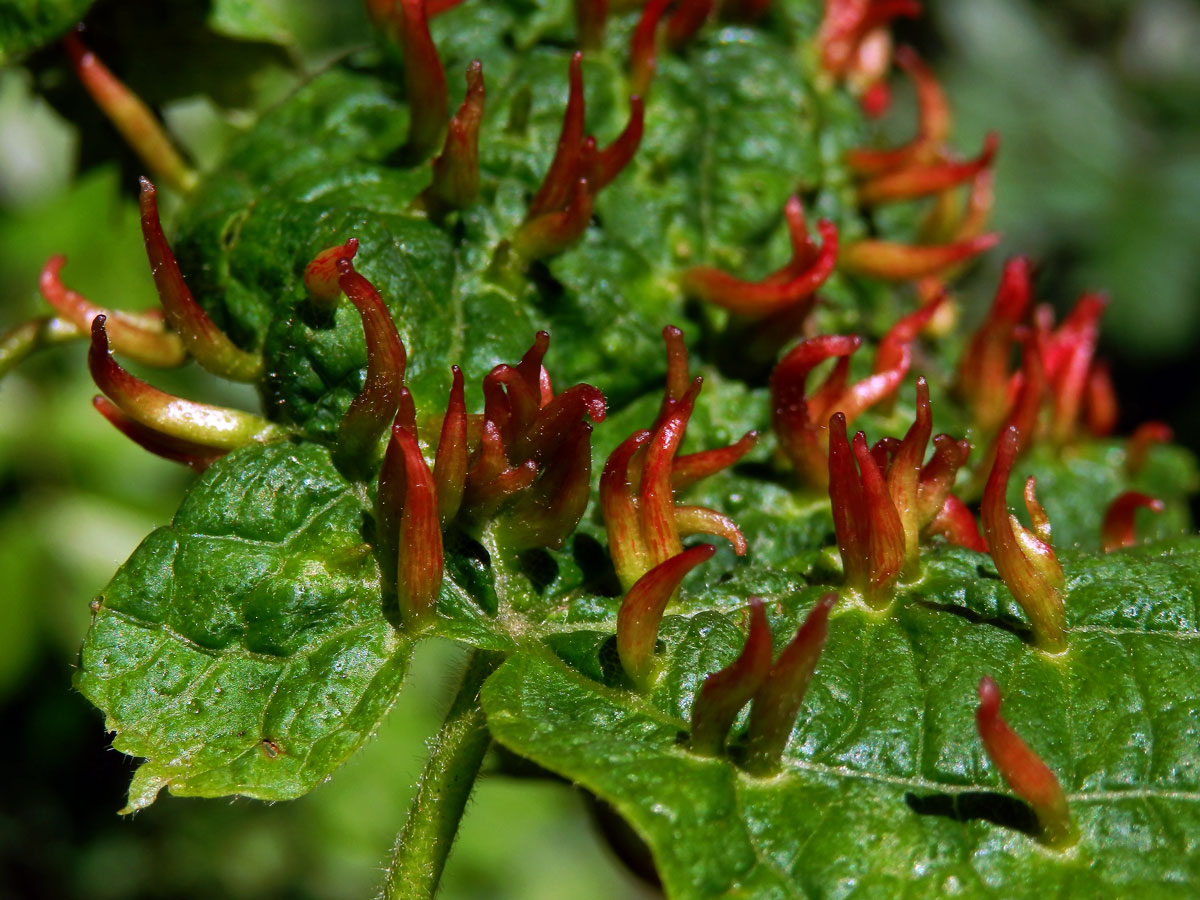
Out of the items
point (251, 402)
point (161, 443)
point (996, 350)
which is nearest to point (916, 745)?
point (996, 350)

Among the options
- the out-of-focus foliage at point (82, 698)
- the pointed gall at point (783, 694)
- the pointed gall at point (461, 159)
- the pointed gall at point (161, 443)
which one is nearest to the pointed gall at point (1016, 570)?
the pointed gall at point (783, 694)

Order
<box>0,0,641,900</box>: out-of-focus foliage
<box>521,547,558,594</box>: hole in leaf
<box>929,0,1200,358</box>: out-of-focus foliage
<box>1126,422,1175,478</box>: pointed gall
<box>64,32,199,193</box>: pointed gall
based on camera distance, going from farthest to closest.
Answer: <box>929,0,1200,358</box>: out-of-focus foliage
<box>0,0,641,900</box>: out-of-focus foliage
<box>1126,422,1175,478</box>: pointed gall
<box>64,32,199,193</box>: pointed gall
<box>521,547,558,594</box>: hole in leaf

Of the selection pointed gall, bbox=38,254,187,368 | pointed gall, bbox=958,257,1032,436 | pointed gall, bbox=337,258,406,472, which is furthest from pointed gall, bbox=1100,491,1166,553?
pointed gall, bbox=38,254,187,368

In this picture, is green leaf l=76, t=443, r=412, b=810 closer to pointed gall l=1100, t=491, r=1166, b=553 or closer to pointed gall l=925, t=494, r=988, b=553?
pointed gall l=925, t=494, r=988, b=553

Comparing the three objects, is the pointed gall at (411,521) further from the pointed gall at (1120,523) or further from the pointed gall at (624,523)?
the pointed gall at (1120,523)

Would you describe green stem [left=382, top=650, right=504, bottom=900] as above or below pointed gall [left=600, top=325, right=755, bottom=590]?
below
